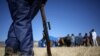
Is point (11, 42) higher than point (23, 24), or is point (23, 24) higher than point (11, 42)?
point (23, 24)

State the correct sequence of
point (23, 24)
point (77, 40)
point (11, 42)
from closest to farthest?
point (23, 24) → point (11, 42) → point (77, 40)

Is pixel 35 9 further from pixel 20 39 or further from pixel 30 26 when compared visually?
pixel 20 39

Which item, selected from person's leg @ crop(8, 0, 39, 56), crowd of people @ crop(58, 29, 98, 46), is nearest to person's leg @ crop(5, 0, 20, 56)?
person's leg @ crop(8, 0, 39, 56)

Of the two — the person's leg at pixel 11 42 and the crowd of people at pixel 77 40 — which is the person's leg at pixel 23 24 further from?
the crowd of people at pixel 77 40

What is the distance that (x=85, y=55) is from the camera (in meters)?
4.77

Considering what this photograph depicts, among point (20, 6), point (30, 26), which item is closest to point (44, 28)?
point (30, 26)

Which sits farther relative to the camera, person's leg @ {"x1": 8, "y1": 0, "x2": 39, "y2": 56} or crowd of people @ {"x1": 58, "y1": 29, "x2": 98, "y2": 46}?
crowd of people @ {"x1": 58, "y1": 29, "x2": 98, "y2": 46}

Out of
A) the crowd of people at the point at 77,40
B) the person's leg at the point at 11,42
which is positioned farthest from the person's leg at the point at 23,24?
the crowd of people at the point at 77,40

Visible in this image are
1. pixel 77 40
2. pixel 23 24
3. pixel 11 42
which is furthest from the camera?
pixel 77 40

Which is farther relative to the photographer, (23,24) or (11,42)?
(11,42)

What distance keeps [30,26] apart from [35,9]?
176mm

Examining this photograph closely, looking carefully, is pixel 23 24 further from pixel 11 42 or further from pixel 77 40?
pixel 77 40

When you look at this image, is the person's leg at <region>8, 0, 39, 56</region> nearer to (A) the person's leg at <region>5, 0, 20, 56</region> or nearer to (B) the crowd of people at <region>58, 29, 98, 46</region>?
(A) the person's leg at <region>5, 0, 20, 56</region>

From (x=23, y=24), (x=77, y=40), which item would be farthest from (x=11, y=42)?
(x=77, y=40)
